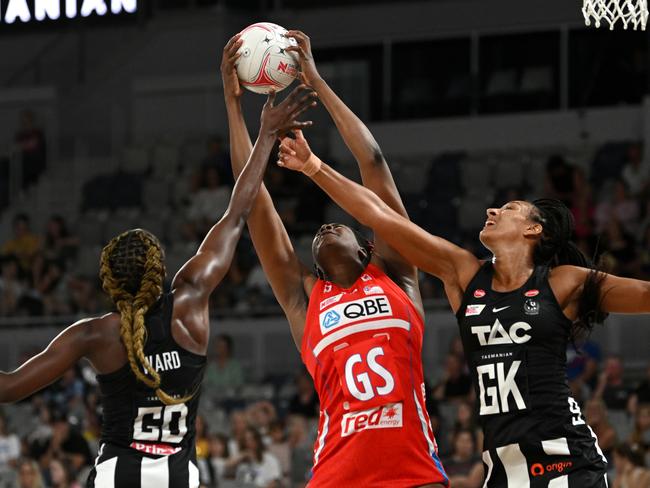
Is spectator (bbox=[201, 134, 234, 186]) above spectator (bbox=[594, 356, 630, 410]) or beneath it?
above

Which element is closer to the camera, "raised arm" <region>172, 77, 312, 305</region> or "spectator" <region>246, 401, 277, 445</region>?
"raised arm" <region>172, 77, 312, 305</region>

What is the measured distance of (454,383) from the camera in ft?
37.7

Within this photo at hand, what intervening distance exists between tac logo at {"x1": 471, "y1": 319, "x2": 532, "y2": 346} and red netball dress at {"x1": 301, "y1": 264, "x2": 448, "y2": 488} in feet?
1.46

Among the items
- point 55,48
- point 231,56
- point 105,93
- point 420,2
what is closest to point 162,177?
point 105,93

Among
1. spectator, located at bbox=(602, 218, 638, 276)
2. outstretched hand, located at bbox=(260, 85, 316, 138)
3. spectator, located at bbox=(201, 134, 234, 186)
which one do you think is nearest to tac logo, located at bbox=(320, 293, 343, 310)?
outstretched hand, located at bbox=(260, 85, 316, 138)

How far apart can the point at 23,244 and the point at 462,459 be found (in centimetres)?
860

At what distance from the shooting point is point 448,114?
17812mm

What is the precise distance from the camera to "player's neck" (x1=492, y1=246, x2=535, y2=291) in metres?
5.14

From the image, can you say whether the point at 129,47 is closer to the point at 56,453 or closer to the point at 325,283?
the point at 56,453

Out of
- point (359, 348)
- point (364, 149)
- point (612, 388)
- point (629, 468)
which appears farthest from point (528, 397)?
point (612, 388)

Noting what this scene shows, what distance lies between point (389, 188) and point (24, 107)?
14806 millimetres

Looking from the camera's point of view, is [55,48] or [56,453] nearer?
[56,453]

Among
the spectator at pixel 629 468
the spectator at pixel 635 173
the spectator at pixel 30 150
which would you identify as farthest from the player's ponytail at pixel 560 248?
the spectator at pixel 30 150

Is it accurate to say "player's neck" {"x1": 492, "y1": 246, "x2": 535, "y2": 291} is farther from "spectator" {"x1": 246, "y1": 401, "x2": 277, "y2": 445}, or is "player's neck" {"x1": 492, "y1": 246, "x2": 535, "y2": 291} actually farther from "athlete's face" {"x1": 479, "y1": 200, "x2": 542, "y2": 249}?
"spectator" {"x1": 246, "y1": 401, "x2": 277, "y2": 445}
